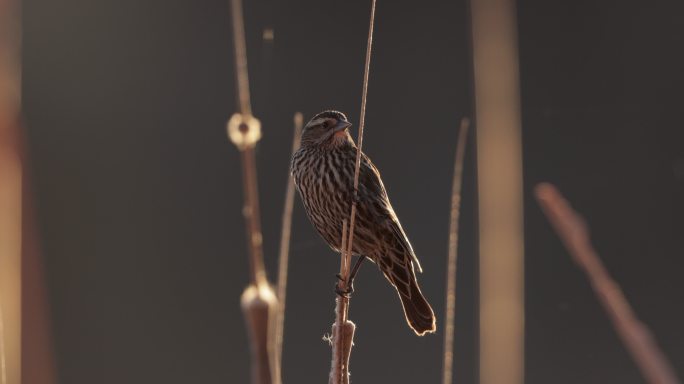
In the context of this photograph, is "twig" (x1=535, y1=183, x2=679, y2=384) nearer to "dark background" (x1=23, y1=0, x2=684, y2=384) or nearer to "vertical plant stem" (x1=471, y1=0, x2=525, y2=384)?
"vertical plant stem" (x1=471, y1=0, x2=525, y2=384)

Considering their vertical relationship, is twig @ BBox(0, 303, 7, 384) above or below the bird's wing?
below

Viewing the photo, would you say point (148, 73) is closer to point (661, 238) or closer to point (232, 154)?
point (232, 154)

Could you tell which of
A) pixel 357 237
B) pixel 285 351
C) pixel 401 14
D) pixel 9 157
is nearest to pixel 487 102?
pixel 9 157

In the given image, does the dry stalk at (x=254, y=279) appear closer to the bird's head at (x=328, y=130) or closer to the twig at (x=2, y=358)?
the twig at (x=2, y=358)

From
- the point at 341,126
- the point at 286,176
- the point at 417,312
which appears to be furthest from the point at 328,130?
the point at 286,176

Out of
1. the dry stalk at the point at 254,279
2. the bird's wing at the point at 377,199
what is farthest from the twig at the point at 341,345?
the bird's wing at the point at 377,199

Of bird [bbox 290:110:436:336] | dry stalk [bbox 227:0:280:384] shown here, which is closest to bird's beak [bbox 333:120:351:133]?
bird [bbox 290:110:436:336]
